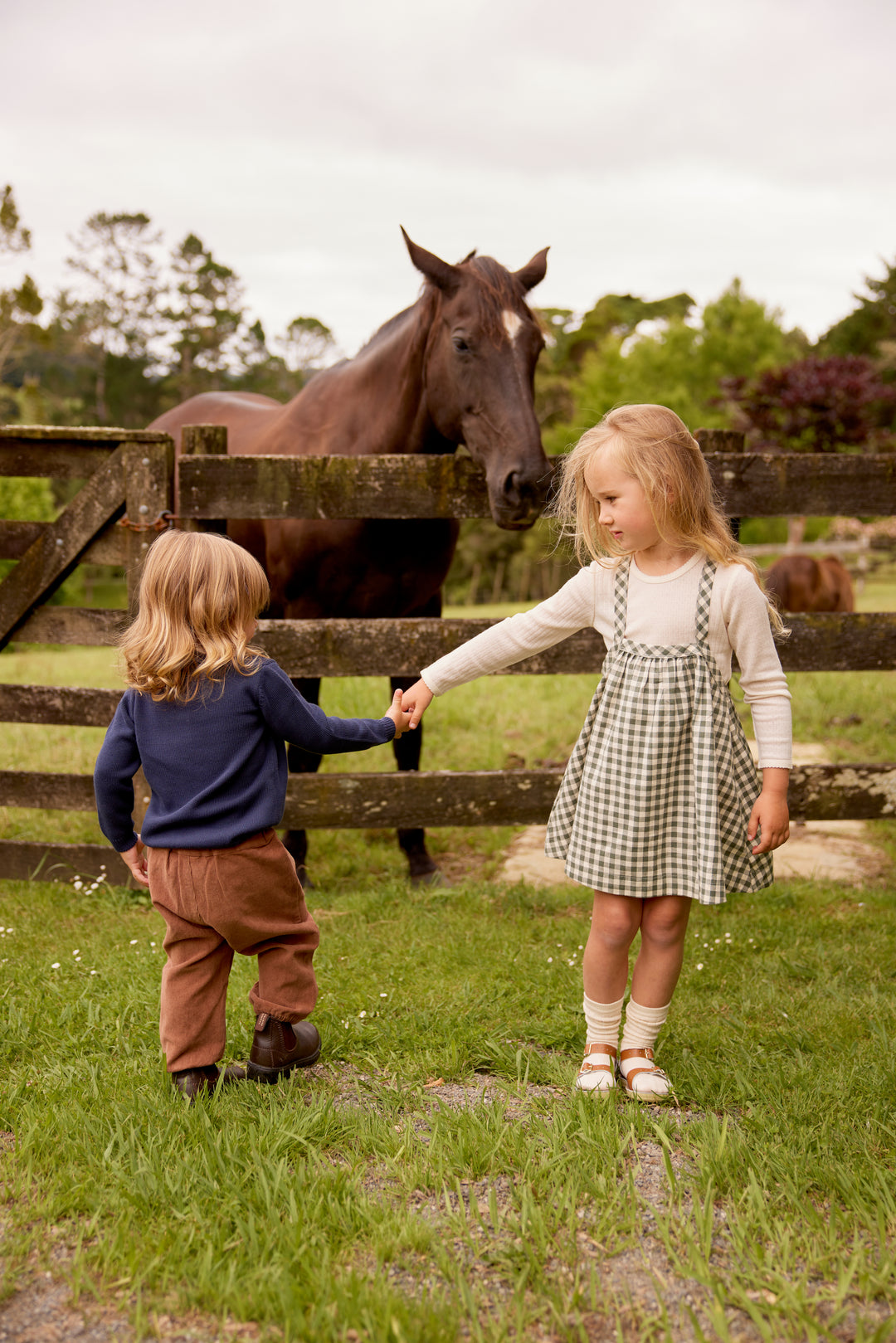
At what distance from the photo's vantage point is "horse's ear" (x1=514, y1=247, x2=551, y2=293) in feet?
14.3

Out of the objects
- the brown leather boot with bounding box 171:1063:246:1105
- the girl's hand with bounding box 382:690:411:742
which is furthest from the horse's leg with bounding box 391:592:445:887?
the brown leather boot with bounding box 171:1063:246:1105

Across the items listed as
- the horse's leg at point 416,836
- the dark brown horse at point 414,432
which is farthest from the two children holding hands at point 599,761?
the horse's leg at point 416,836

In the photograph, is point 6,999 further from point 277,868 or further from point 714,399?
point 714,399

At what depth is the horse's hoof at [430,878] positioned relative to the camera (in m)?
4.52

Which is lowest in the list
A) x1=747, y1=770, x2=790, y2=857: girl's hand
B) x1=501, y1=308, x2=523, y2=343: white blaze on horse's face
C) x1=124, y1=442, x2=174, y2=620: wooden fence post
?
x1=747, y1=770, x2=790, y2=857: girl's hand

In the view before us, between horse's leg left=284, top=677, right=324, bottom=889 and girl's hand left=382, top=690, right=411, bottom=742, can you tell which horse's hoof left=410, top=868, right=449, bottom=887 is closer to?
horse's leg left=284, top=677, right=324, bottom=889

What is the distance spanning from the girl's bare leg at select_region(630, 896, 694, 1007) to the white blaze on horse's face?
2489 millimetres

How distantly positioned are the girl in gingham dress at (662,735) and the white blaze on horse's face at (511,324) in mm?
1648

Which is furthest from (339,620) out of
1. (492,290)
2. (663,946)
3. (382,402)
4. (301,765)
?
(663,946)

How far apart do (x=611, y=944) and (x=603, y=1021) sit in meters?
0.23

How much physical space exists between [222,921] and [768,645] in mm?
1548

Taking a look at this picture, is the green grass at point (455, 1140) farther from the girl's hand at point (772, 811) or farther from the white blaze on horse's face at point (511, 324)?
the white blaze on horse's face at point (511, 324)

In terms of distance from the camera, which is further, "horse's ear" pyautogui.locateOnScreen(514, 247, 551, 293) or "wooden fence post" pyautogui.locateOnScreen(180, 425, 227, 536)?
"horse's ear" pyautogui.locateOnScreen(514, 247, 551, 293)

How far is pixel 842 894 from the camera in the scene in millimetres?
4266
